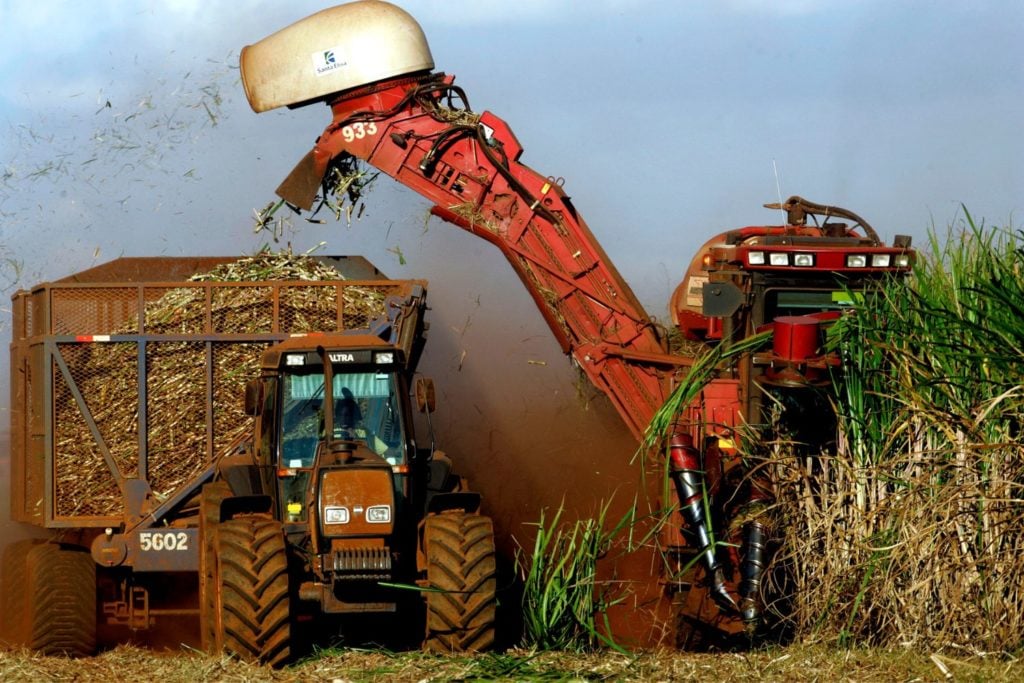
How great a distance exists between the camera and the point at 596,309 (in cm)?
1195

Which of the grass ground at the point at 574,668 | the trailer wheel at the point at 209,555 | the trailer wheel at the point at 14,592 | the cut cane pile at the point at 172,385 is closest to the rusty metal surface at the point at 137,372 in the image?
the cut cane pile at the point at 172,385

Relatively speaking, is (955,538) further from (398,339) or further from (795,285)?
(398,339)

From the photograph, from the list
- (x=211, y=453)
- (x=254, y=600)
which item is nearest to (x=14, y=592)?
(x=211, y=453)

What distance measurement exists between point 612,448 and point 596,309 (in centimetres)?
138

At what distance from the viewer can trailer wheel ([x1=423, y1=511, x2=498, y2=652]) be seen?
336 inches

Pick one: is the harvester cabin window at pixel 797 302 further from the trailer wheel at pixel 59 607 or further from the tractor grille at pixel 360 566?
the trailer wheel at pixel 59 607

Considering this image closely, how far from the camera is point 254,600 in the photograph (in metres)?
8.34

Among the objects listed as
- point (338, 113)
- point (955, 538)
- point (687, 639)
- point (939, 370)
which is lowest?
point (687, 639)

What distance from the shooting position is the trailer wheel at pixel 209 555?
9008 millimetres

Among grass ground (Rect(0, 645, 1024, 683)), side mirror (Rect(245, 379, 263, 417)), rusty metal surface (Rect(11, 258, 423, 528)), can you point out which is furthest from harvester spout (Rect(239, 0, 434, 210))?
grass ground (Rect(0, 645, 1024, 683))

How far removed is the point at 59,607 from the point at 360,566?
2.91m

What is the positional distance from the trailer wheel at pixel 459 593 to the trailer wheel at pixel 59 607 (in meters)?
2.98

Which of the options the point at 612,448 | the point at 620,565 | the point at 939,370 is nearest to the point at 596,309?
the point at 612,448

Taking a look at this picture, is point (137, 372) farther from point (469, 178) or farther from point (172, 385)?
point (469, 178)
